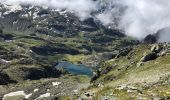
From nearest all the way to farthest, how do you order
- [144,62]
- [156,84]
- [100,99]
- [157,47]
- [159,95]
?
[159,95]
[100,99]
[156,84]
[144,62]
[157,47]

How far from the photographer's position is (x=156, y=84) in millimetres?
78188

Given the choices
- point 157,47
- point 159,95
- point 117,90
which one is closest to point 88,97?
point 117,90

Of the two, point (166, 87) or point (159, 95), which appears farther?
point (166, 87)

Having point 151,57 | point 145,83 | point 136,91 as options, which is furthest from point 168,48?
point 136,91

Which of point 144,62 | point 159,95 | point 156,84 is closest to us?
point 159,95

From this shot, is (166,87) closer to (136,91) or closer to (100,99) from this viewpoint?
(136,91)

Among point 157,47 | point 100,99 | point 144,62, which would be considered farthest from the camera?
point 157,47

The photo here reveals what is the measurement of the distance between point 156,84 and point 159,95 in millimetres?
14263

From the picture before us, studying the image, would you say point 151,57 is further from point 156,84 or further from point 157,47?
point 156,84

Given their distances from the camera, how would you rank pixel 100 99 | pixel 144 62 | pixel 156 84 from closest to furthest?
pixel 100 99
pixel 156 84
pixel 144 62

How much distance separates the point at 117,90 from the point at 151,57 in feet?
305

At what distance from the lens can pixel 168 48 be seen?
162875mm

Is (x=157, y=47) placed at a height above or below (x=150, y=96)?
above

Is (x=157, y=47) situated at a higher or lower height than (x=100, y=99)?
higher
